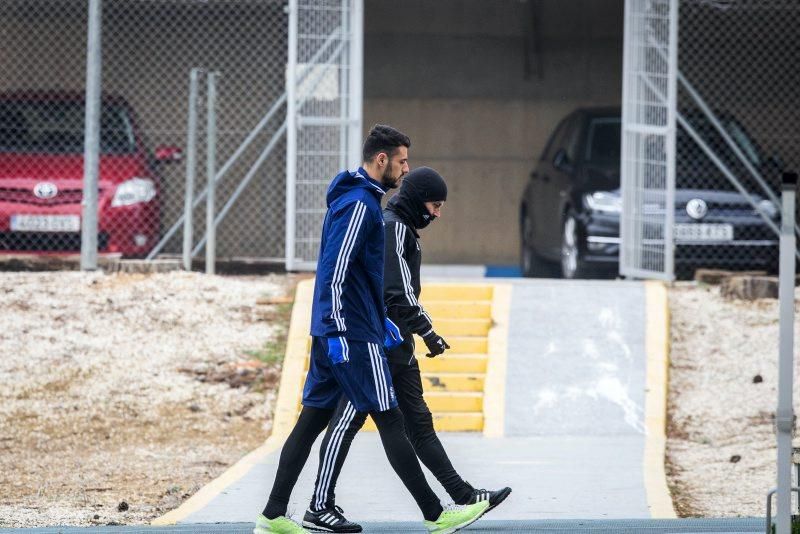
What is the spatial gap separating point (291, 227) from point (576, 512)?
219 inches

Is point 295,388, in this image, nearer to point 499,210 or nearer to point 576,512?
point 576,512

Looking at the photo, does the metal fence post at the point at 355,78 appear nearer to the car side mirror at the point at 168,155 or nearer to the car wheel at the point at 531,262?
the car side mirror at the point at 168,155

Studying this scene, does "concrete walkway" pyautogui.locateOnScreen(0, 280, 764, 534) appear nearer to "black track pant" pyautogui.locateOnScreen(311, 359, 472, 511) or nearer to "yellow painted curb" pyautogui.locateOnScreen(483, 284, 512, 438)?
"yellow painted curb" pyautogui.locateOnScreen(483, 284, 512, 438)

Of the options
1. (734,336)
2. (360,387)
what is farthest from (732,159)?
(360,387)

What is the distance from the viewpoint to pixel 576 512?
24.0ft

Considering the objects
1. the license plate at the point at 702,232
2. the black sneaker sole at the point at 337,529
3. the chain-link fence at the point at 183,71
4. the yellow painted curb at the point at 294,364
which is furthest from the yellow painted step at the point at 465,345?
the chain-link fence at the point at 183,71

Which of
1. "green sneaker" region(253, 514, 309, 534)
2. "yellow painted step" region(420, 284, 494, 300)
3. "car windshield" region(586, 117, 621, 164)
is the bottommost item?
"green sneaker" region(253, 514, 309, 534)

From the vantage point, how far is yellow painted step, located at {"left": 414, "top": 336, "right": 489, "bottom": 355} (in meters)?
→ 10.8

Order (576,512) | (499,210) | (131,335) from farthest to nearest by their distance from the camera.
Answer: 1. (499,210)
2. (131,335)
3. (576,512)

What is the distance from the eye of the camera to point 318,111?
12641mm

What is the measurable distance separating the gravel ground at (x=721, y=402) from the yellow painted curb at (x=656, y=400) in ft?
0.29

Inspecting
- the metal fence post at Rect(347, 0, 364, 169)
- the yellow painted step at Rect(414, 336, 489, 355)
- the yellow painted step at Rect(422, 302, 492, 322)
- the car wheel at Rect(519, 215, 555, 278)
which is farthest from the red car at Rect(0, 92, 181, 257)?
the car wheel at Rect(519, 215, 555, 278)

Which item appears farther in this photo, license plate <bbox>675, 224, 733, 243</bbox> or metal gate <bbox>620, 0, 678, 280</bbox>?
license plate <bbox>675, 224, 733, 243</bbox>

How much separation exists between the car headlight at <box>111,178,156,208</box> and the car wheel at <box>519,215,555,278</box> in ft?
12.6
